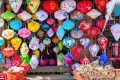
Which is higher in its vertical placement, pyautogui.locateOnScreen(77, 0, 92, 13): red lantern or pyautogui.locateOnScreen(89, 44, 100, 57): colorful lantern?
pyautogui.locateOnScreen(77, 0, 92, 13): red lantern

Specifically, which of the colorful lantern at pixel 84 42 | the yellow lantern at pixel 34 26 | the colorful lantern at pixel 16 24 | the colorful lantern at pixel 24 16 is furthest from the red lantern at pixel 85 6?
the colorful lantern at pixel 16 24

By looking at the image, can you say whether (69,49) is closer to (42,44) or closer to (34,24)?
(42,44)

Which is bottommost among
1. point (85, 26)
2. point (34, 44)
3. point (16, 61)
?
point (16, 61)

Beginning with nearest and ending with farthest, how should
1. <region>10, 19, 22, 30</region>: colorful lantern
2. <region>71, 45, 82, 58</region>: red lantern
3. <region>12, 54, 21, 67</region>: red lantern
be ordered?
<region>10, 19, 22, 30</region>: colorful lantern < <region>71, 45, 82, 58</region>: red lantern < <region>12, 54, 21, 67</region>: red lantern

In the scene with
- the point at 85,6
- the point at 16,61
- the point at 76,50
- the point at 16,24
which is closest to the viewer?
the point at 85,6

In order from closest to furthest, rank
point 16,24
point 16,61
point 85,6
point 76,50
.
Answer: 1. point 85,6
2. point 16,24
3. point 76,50
4. point 16,61

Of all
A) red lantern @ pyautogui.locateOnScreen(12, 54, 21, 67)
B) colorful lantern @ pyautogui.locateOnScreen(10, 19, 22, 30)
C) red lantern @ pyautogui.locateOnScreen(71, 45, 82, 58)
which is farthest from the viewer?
red lantern @ pyautogui.locateOnScreen(12, 54, 21, 67)

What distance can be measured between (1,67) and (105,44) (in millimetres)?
3228

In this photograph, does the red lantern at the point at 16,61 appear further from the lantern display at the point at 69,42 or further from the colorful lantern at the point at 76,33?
the colorful lantern at the point at 76,33

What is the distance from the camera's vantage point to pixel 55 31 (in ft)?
19.5

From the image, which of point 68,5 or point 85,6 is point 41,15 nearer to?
point 68,5

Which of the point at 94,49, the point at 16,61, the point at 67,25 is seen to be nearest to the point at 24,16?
the point at 67,25

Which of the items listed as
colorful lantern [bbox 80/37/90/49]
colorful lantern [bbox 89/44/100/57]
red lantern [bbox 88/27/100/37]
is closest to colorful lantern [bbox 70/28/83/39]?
colorful lantern [bbox 80/37/90/49]

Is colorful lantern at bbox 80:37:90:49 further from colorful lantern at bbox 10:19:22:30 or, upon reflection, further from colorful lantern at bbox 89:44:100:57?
colorful lantern at bbox 10:19:22:30
